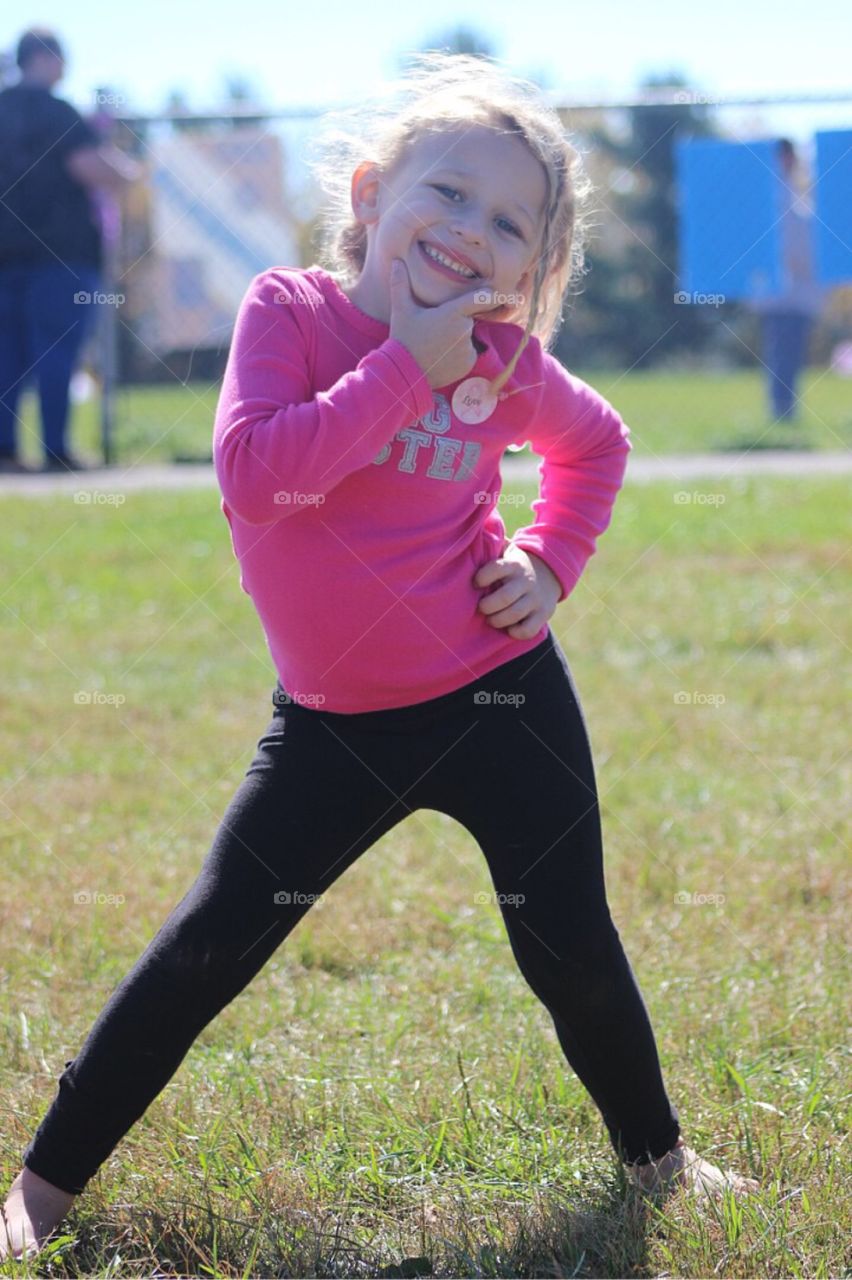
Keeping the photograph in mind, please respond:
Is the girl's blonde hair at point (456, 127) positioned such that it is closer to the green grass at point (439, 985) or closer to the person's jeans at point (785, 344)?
the green grass at point (439, 985)

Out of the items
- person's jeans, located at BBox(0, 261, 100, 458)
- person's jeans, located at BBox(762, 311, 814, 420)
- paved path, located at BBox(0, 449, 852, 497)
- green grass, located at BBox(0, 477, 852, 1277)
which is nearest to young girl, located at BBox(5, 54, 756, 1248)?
green grass, located at BBox(0, 477, 852, 1277)

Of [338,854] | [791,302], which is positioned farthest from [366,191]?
[791,302]

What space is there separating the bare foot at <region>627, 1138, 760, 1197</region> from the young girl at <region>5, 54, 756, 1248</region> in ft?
0.03

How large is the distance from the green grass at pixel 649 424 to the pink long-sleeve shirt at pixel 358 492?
446cm

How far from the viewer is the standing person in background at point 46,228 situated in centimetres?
727

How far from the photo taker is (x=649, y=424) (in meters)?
12.6

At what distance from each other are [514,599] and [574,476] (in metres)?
0.30

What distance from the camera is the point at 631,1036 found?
6.56 feet

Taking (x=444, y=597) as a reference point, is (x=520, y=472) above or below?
below

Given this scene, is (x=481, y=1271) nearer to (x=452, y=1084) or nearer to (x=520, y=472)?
(x=452, y=1084)

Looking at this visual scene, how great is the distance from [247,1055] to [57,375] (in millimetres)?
5951

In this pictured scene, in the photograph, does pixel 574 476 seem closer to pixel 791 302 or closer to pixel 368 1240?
pixel 368 1240

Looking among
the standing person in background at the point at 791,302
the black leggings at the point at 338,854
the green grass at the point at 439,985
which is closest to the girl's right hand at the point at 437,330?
the black leggings at the point at 338,854

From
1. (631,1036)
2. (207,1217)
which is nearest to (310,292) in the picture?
(631,1036)
